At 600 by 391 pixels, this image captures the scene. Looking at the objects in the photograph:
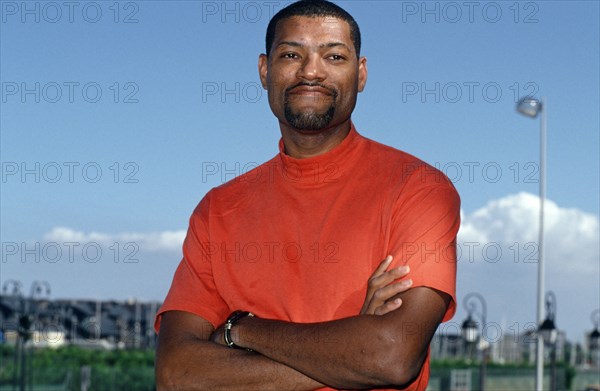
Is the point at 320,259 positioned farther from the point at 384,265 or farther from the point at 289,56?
the point at 289,56

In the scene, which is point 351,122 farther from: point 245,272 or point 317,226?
point 245,272

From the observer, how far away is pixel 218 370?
302 centimetres

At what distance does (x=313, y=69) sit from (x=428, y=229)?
0.58 metres

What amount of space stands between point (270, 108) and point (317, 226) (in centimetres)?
40

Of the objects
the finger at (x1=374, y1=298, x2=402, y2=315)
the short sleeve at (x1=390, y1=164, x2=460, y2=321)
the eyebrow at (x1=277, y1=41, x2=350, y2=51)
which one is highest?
the eyebrow at (x1=277, y1=41, x2=350, y2=51)

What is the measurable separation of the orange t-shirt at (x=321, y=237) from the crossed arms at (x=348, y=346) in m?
0.07

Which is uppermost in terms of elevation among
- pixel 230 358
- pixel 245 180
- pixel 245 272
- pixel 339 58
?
pixel 339 58

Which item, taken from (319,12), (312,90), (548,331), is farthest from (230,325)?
(548,331)

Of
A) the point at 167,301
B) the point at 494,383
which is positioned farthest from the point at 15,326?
the point at 167,301

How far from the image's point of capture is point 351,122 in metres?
3.13

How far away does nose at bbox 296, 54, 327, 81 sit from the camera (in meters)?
2.95

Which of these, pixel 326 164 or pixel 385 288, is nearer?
pixel 385 288

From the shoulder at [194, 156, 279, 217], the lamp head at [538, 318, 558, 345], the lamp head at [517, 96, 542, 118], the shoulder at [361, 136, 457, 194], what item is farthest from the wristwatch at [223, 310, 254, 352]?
the lamp head at [517, 96, 542, 118]

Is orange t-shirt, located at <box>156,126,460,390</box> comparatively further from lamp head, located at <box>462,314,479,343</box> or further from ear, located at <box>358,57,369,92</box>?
lamp head, located at <box>462,314,479,343</box>
